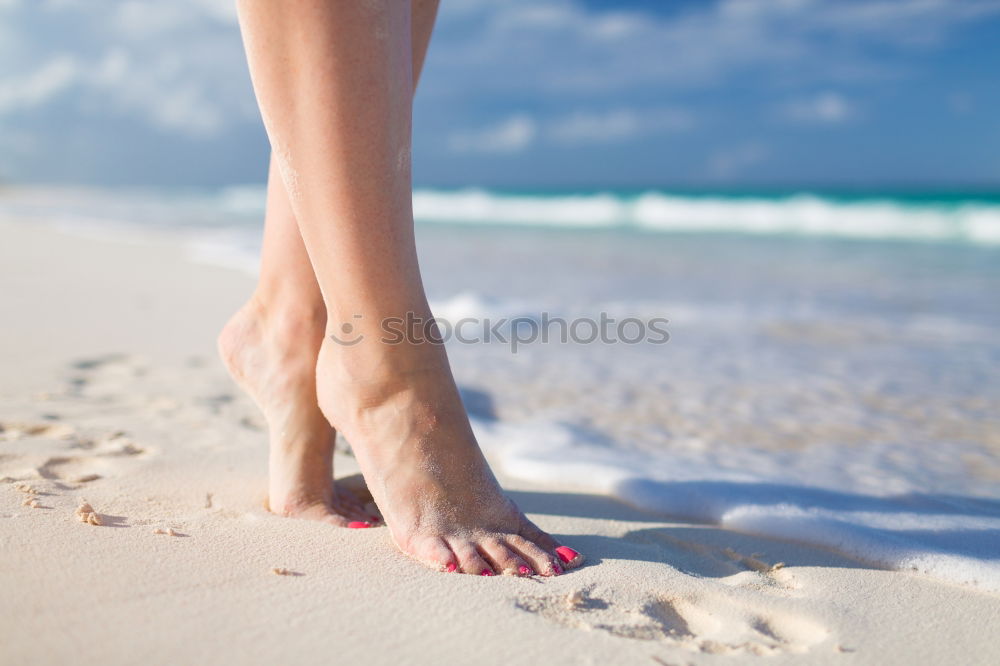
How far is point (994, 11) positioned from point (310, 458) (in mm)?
30030

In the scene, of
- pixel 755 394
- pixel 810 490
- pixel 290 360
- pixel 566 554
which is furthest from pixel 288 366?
pixel 755 394

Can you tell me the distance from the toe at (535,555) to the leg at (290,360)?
0.27 meters

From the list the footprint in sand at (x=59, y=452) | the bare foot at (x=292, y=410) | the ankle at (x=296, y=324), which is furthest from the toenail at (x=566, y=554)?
the footprint in sand at (x=59, y=452)

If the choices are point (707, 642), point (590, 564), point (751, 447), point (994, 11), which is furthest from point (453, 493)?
point (994, 11)

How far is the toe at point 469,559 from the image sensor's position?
1022 mm

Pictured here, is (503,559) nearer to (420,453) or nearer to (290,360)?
(420,453)

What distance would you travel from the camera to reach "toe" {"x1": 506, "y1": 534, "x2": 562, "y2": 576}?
1029 mm

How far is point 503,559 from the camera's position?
3.40ft

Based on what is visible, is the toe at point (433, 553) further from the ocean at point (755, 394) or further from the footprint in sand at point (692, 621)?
the ocean at point (755, 394)

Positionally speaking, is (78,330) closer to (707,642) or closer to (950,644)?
(707,642)

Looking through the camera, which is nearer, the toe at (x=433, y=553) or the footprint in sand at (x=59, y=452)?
the toe at (x=433, y=553)

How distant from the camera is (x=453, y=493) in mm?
1116

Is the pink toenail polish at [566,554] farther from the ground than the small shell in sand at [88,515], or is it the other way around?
the small shell in sand at [88,515]

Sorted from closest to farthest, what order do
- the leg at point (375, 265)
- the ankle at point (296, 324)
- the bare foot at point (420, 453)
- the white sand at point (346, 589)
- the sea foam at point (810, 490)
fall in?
the white sand at point (346, 589), the leg at point (375, 265), the bare foot at point (420, 453), the sea foam at point (810, 490), the ankle at point (296, 324)
